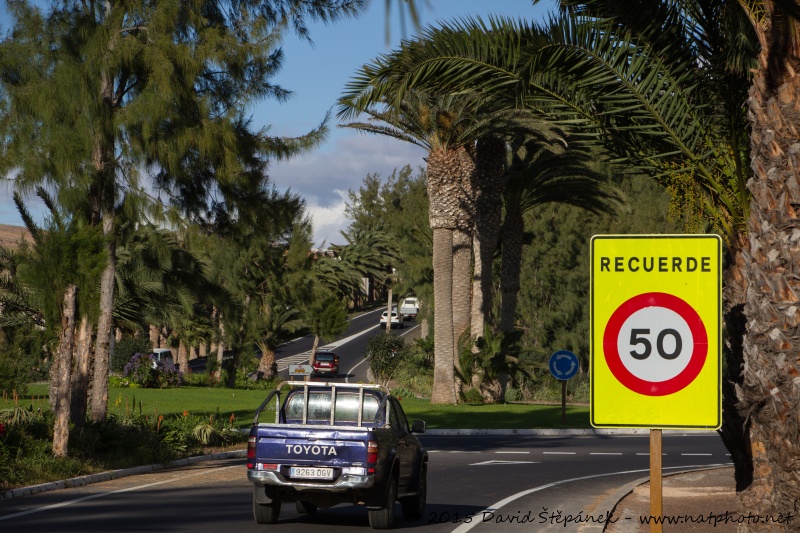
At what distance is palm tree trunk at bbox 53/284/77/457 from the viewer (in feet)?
55.3

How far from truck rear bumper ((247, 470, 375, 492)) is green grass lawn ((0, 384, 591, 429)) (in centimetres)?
1496

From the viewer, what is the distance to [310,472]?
1165 centimetres

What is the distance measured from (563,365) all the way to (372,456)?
18.3 metres

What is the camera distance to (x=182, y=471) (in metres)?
18.2

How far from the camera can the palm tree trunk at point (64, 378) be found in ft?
55.3

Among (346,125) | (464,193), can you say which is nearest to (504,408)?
(464,193)

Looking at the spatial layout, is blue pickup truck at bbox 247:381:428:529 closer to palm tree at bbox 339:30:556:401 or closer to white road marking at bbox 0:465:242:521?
white road marking at bbox 0:465:242:521

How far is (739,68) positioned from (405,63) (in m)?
4.23

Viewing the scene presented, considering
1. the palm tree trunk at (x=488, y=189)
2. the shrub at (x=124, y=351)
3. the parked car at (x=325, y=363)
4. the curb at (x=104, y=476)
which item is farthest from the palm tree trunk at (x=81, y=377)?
the parked car at (x=325, y=363)

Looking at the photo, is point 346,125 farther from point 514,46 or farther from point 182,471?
point 514,46

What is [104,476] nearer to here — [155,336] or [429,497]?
[429,497]

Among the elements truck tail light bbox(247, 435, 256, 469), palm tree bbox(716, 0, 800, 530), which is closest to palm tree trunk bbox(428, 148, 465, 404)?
truck tail light bbox(247, 435, 256, 469)

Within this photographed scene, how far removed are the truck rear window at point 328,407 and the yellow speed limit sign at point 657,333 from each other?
7983 mm

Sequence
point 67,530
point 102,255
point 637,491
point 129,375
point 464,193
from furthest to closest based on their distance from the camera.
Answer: point 129,375, point 464,193, point 102,255, point 637,491, point 67,530
